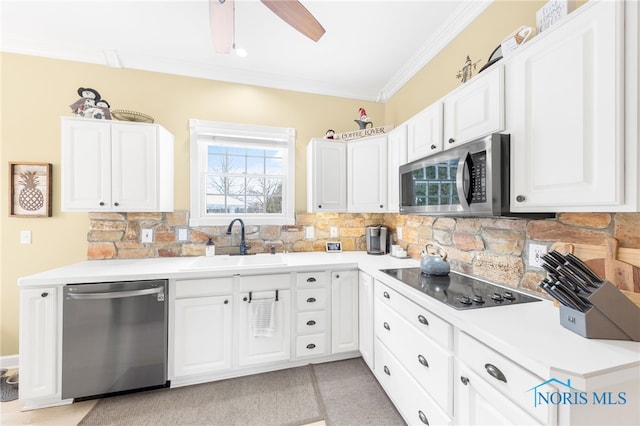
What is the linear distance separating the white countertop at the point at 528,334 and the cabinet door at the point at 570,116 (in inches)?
19.4

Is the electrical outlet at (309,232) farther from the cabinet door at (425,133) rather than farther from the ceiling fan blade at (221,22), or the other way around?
the ceiling fan blade at (221,22)

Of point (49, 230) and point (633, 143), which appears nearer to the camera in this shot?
point (633, 143)

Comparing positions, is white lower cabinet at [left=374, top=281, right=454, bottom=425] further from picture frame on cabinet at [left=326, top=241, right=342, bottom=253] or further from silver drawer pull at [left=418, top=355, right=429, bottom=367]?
picture frame on cabinet at [left=326, top=241, right=342, bottom=253]

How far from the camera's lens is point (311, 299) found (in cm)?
225

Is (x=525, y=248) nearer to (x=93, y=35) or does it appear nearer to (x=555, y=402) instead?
(x=555, y=402)

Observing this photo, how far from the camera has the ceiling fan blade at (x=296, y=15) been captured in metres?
1.35

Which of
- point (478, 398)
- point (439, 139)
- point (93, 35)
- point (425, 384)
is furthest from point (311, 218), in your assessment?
point (93, 35)

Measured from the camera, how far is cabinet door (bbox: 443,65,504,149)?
1296mm

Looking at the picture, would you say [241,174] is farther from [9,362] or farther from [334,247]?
[9,362]

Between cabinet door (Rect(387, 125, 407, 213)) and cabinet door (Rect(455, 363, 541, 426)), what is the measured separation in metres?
1.38

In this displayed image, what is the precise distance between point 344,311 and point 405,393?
2.76ft

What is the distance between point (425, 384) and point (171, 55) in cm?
340

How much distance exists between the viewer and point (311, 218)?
2.93 meters

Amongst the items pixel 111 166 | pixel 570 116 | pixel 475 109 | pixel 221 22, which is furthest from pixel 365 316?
pixel 111 166
